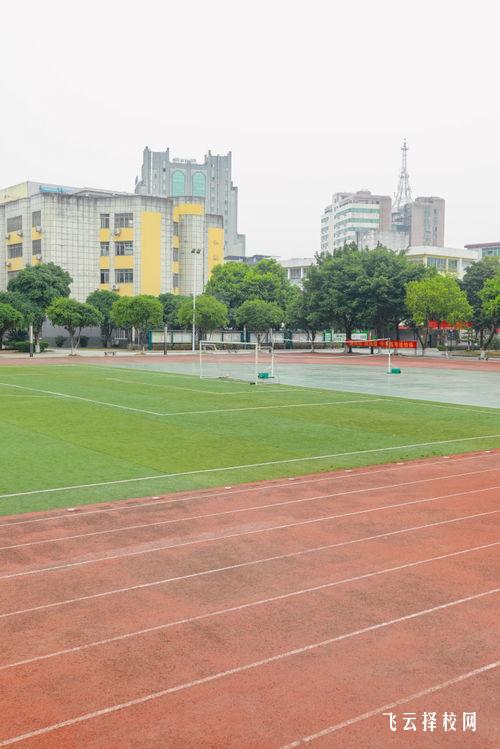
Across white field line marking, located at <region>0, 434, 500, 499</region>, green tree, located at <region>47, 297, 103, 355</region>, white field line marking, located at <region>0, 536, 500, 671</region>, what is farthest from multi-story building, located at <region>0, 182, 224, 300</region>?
white field line marking, located at <region>0, 536, 500, 671</region>

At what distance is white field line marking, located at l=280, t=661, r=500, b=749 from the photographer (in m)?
5.49

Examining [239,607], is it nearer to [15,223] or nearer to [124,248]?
[124,248]

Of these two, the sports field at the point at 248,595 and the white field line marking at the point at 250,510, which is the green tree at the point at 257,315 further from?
the white field line marking at the point at 250,510

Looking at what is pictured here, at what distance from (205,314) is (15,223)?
34.5 meters

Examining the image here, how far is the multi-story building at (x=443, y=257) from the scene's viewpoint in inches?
4803

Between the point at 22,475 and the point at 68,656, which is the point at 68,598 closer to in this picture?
the point at 68,656

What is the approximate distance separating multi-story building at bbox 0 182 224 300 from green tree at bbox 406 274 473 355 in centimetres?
3142

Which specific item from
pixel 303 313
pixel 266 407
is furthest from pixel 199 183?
pixel 266 407

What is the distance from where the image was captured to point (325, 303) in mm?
77875

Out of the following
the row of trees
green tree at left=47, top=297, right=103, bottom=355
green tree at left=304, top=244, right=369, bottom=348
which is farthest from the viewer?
green tree at left=304, top=244, right=369, bottom=348

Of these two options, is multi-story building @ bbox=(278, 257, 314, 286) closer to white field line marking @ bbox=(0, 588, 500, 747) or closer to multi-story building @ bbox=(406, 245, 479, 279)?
multi-story building @ bbox=(406, 245, 479, 279)

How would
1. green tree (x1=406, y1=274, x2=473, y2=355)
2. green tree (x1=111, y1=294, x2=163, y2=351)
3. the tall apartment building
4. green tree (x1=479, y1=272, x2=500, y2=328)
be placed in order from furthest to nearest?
the tall apartment building
green tree (x1=111, y1=294, x2=163, y2=351)
green tree (x1=406, y1=274, x2=473, y2=355)
green tree (x1=479, y1=272, x2=500, y2=328)

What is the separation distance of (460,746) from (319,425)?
675 inches

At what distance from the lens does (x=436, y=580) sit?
349 inches
